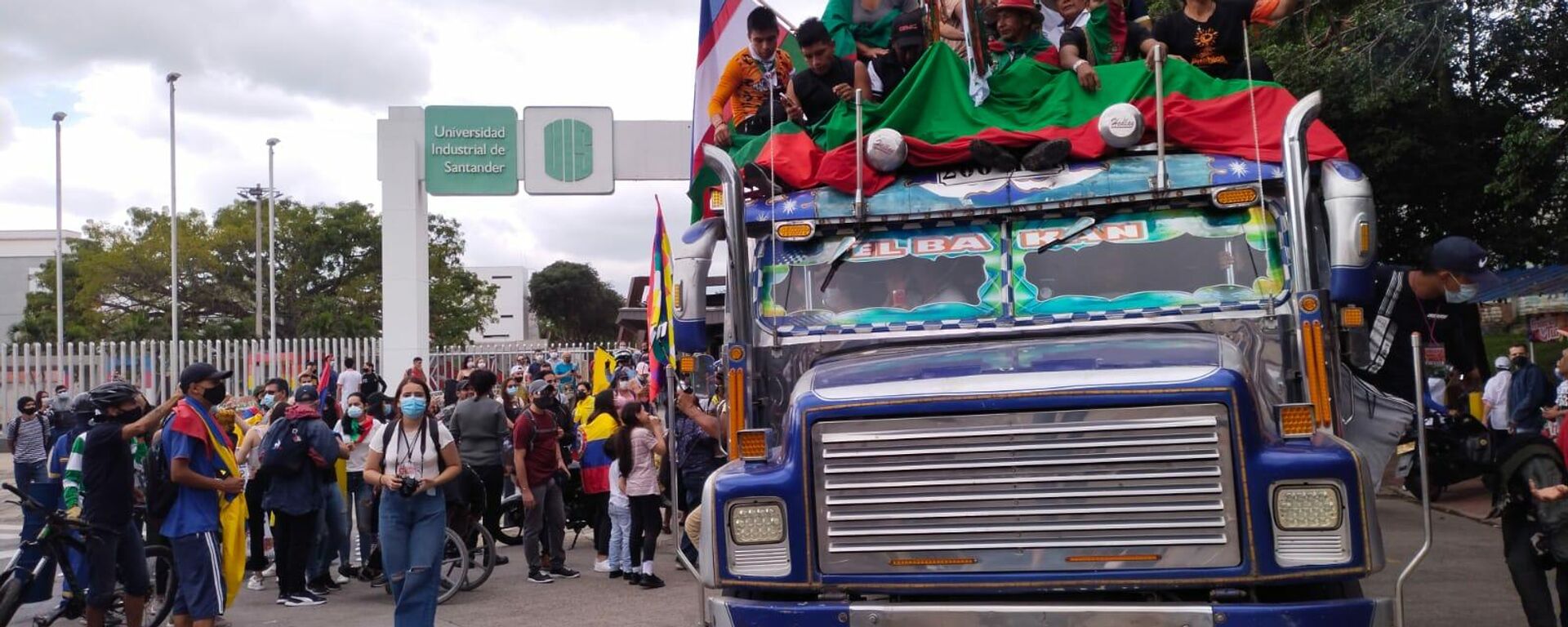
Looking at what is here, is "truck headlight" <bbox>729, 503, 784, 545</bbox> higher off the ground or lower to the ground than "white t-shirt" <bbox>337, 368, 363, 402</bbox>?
lower

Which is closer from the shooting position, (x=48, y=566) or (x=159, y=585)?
(x=48, y=566)

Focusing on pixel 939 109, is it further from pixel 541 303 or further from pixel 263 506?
pixel 541 303

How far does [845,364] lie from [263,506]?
20.7 feet

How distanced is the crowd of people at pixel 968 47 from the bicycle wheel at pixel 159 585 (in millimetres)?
4808

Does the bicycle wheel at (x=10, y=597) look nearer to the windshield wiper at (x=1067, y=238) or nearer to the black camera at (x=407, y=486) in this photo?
the black camera at (x=407, y=486)

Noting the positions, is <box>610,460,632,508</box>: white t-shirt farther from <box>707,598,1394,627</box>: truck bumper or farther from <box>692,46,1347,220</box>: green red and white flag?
<box>707,598,1394,627</box>: truck bumper

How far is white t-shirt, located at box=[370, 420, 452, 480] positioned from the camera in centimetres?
855

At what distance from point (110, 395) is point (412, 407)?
5.59ft

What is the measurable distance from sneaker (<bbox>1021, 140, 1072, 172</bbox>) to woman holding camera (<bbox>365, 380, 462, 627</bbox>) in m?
3.90

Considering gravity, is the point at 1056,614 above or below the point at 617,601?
Answer: above

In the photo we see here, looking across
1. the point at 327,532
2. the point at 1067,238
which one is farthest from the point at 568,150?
the point at 1067,238

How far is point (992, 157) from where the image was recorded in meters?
7.32

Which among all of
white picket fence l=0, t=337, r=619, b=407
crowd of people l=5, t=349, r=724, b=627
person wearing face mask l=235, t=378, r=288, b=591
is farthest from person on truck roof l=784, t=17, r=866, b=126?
white picket fence l=0, t=337, r=619, b=407

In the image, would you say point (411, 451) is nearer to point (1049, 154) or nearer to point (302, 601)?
point (302, 601)
